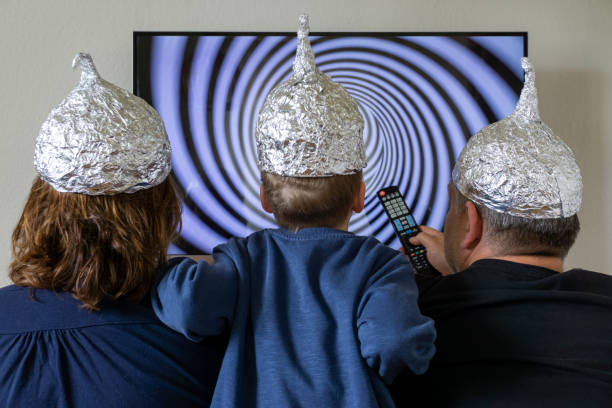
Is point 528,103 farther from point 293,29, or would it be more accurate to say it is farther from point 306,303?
point 293,29

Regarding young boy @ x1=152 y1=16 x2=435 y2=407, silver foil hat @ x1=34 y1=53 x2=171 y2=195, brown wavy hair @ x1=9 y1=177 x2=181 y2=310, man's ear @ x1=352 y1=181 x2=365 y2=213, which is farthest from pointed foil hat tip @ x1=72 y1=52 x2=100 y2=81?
man's ear @ x1=352 y1=181 x2=365 y2=213

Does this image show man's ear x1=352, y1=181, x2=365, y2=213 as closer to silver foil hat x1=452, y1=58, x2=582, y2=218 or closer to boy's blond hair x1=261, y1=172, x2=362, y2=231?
boy's blond hair x1=261, y1=172, x2=362, y2=231

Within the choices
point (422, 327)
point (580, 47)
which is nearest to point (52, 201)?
point (422, 327)

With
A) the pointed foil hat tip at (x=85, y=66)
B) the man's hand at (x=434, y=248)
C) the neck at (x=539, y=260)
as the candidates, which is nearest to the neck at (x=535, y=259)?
the neck at (x=539, y=260)

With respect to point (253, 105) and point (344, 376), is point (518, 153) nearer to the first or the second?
point (344, 376)

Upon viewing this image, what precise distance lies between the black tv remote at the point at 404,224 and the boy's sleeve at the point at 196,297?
0.65 m

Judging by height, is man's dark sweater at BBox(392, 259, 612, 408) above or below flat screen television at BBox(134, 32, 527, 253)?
below

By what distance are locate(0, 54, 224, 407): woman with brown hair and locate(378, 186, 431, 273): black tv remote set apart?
25.7 inches

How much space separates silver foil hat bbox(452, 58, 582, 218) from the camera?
2.96 ft

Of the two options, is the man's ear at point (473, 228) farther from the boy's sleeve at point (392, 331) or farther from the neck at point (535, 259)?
the boy's sleeve at point (392, 331)

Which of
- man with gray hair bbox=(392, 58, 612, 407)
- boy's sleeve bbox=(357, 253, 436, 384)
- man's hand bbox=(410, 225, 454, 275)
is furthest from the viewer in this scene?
man's hand bbox=(410, 225, 454, 275)

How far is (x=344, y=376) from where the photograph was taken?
0.72 m

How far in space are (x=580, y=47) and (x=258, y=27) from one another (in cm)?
103

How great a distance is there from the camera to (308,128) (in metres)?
0.88
